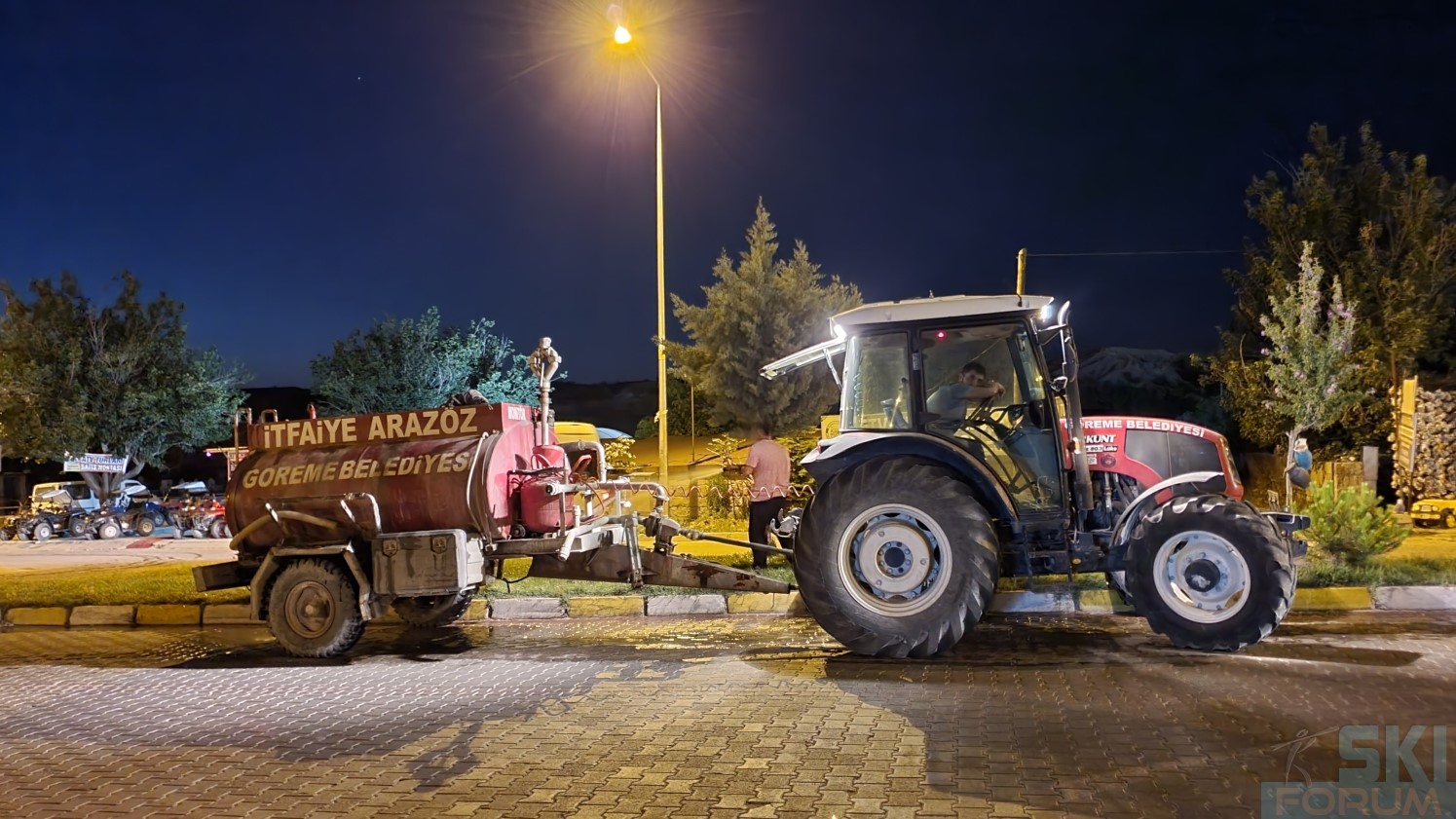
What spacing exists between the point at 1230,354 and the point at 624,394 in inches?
3549

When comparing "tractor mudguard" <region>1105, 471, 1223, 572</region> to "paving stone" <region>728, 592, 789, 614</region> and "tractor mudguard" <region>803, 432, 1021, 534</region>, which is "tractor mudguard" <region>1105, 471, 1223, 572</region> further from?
"paving stone" <region>728, 592, 789, 614</region>

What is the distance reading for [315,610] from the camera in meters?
8.68

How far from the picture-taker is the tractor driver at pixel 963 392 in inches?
298

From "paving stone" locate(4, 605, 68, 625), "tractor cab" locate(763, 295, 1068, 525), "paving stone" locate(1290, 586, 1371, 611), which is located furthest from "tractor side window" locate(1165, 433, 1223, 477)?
"paving stone" locate(4, 605, 68, 625)

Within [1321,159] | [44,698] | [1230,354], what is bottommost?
[44,698]

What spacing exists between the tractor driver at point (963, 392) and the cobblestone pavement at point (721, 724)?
189cm

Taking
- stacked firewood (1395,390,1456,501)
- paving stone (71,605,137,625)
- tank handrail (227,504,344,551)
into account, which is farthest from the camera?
stacked firewood (1395,390,1456,501)

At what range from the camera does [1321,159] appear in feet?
62.1

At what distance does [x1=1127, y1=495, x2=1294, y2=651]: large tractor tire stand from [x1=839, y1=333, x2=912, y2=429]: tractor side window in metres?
2.00

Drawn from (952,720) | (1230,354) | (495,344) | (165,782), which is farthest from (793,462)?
(165,782)

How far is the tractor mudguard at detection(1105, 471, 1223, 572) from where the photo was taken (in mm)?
7340

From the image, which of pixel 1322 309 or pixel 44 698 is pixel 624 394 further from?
pixel 44 698

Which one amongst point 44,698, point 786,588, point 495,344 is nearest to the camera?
point 44,698

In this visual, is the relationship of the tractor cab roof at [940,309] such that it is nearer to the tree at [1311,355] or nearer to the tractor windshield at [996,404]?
the tractor windshield at [996,404]
